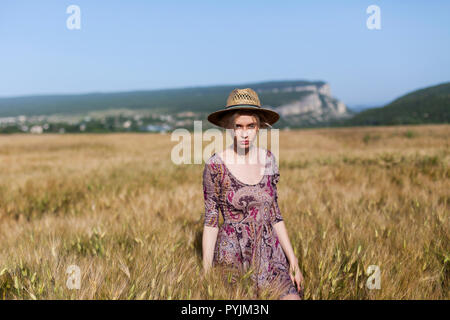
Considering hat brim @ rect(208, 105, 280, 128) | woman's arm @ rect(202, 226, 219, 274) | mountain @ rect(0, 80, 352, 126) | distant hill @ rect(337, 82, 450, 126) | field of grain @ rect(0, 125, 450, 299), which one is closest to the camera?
field of grain @ rect(0, 125, 450, 299)

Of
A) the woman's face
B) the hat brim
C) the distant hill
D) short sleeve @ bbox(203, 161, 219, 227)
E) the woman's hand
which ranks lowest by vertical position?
the woman's hand

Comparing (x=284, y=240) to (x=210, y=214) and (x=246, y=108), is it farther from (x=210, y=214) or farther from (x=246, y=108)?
(x=246, y=108)

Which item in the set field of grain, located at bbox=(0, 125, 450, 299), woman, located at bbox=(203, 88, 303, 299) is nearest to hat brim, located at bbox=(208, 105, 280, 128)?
woman, located at bbox=(203, 88, 303, 299)

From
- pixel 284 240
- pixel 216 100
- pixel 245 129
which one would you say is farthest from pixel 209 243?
pixel 216 100

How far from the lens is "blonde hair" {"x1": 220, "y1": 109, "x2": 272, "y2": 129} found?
6.11ft

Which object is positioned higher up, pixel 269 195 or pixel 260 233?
pixel 269 195

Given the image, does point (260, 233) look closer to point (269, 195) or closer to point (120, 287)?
point (269, 195)

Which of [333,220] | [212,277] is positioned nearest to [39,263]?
[212,277]

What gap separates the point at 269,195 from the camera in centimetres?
201

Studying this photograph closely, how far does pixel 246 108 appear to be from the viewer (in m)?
1.79

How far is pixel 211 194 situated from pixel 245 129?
494mm

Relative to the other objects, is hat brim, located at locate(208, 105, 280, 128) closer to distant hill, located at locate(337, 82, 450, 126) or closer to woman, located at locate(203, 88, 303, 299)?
woman, located at locate(203, 88, 303, 299)

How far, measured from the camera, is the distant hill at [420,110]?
57.9 metres

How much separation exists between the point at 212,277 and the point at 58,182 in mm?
4569
